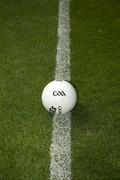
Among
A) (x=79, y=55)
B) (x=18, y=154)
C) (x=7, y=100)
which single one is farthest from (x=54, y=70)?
(x=18, y=154)

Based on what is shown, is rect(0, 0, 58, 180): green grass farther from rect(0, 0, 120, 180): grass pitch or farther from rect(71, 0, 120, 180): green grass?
rect(71, 0, 120, 180): green grass

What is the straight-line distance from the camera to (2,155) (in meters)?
2.96

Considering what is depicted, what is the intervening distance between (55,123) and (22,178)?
0.75 m

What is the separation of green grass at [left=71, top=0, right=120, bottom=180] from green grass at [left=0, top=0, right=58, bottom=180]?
0.32m

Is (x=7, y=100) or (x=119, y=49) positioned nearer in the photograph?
(x=7, y=100)

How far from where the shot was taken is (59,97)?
3.13 metres

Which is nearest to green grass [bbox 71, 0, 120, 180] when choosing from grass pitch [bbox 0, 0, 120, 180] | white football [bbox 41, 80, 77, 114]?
grass pitch [bbox 0, 0, 120, 180]

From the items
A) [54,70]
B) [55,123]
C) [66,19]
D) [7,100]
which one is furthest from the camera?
[66,19]

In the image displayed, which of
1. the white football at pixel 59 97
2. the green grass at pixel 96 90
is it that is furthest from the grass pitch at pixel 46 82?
the white football at pixel 59 97

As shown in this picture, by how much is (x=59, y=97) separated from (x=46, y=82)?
30.9 inches

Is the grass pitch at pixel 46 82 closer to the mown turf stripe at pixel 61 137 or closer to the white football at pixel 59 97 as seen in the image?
the mown turf stripe at pixel 61 137

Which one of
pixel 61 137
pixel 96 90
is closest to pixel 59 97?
pixel 61 137

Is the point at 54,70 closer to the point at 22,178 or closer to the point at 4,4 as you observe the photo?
the point at 22,178

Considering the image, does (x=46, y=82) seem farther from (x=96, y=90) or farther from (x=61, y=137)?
(x=61, y=137)
